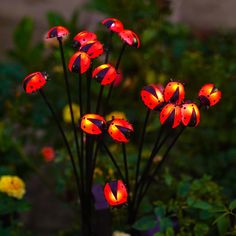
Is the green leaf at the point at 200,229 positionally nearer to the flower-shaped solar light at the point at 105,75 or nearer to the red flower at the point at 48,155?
the flower-shaped solar light at the point at 105,75

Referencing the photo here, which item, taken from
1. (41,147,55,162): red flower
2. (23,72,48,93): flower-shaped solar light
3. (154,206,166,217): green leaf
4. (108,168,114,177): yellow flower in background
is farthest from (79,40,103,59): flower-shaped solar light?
(41,147,55,162): red flower

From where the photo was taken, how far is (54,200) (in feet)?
8.46

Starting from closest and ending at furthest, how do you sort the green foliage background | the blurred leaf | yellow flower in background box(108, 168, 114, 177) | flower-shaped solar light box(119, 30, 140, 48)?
flower-shaped solar light box(119, 30, 140, 48) → the blurred leaf → yellow flower in background box(108, 168, 114, 177) → the green foliage background

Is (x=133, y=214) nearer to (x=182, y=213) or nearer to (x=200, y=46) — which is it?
(x=182, y=213)

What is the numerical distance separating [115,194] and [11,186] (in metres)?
0.51

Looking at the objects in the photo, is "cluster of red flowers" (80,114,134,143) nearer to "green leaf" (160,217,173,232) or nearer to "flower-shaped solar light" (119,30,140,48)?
"flower-shaped solar light" (119,30,140,48)

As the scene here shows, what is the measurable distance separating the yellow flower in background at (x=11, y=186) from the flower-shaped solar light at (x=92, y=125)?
0.52m

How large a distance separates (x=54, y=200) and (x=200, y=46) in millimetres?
1165

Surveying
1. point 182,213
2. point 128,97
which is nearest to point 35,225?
point 128,97

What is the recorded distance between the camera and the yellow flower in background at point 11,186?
162 cm

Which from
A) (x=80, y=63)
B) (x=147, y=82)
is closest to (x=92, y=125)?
(x=80, y=63)

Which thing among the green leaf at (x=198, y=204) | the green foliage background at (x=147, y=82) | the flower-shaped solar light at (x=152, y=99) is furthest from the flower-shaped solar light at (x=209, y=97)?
the green foliage background at (x=147, y=82)

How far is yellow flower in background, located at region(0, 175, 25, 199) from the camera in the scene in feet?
5.33

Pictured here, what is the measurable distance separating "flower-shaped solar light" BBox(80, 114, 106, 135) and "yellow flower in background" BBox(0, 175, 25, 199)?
1.71ft
